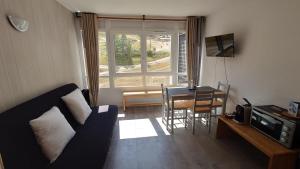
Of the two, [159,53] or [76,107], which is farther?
[159,53]

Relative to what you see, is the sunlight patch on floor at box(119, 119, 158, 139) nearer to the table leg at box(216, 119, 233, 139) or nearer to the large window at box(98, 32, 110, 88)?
the table leg at box(216, 119, 233, 139)

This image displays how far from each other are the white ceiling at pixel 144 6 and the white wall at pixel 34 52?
40 centimetres

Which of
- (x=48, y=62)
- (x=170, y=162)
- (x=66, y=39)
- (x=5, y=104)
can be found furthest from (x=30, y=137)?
(x=66, y=39)

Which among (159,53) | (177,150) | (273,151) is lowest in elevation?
(177,150)

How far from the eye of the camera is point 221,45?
116 inches

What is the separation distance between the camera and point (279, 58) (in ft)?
6.72

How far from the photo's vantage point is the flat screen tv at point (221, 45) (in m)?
2.73

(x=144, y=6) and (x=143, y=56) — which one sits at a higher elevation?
(x=144, y=6)

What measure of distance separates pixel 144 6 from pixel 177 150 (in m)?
2.65

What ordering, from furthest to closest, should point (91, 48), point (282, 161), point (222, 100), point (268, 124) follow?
point (91, 48) → point (222, 100) → point (268, 124) → point (282, 161)

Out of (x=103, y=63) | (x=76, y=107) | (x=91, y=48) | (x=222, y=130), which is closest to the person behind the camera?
(x=76, y=107)

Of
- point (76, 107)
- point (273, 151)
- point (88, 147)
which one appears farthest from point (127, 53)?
point (273, 151)

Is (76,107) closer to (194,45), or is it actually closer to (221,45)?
(221,45)

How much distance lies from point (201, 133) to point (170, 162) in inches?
39.2
